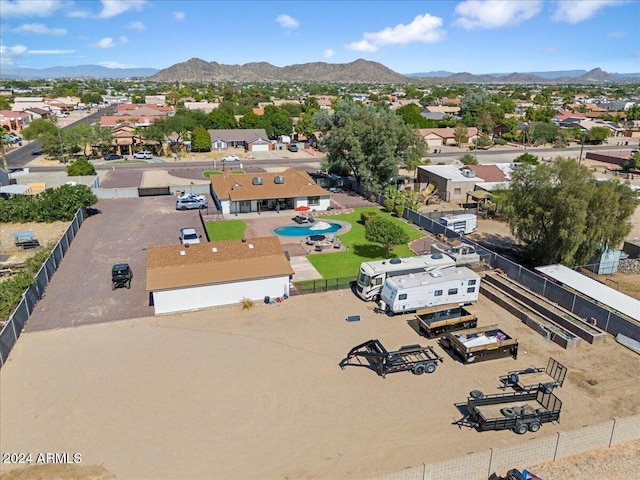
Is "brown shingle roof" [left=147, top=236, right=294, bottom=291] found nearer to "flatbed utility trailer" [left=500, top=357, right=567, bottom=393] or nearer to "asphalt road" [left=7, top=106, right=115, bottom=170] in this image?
"flatbed utility trailer" [left=500, top=357, right=567, bottom=393]

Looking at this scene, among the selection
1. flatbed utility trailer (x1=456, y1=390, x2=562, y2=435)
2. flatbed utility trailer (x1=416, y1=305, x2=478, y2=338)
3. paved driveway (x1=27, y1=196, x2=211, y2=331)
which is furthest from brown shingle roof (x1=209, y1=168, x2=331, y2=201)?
flatbed utility trailer (x1=456, y1=390, x2=562, y2=435)

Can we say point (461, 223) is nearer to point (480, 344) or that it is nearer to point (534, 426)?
point (480, 344)

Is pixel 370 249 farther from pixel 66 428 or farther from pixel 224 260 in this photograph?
pixel 66 428

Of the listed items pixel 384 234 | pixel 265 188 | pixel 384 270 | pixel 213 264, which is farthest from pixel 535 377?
pixel 265 188

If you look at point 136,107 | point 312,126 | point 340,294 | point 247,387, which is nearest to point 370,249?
point 340,294

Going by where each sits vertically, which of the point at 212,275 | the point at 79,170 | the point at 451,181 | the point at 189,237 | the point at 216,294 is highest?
the point at 451,181

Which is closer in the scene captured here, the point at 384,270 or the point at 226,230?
the point at 384,270

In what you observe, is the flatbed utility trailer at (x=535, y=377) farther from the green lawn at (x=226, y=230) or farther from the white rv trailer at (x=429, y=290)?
the green lawn at (x=226, y=230)
